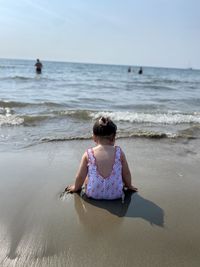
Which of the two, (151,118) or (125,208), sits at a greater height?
(125,208)

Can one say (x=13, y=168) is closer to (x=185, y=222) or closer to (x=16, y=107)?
(x=185, y=222)

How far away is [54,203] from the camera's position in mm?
3467

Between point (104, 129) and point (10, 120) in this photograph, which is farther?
point (10, 120)

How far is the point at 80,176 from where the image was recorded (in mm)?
3676

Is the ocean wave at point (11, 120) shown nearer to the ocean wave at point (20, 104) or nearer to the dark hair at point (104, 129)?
the ocean wave at point (20, 104)

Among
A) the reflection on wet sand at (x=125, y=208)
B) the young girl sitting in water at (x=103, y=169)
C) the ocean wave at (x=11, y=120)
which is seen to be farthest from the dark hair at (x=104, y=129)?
the ocean wave at (x=11, y=120)

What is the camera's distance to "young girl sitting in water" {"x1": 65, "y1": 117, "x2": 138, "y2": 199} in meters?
3.53

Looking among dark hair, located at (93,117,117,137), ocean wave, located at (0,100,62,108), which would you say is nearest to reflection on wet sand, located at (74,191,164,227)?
dark hair, located at (93,117,117,137)

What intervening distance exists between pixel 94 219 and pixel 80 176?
0.65m

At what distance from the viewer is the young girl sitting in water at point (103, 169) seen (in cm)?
353

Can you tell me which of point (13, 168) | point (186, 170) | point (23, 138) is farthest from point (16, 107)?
point (186, 170)

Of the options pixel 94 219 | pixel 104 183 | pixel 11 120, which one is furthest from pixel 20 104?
pixel 94 219

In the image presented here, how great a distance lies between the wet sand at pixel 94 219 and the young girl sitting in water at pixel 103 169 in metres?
0.12

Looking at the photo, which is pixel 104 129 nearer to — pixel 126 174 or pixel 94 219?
pixel 126 174
